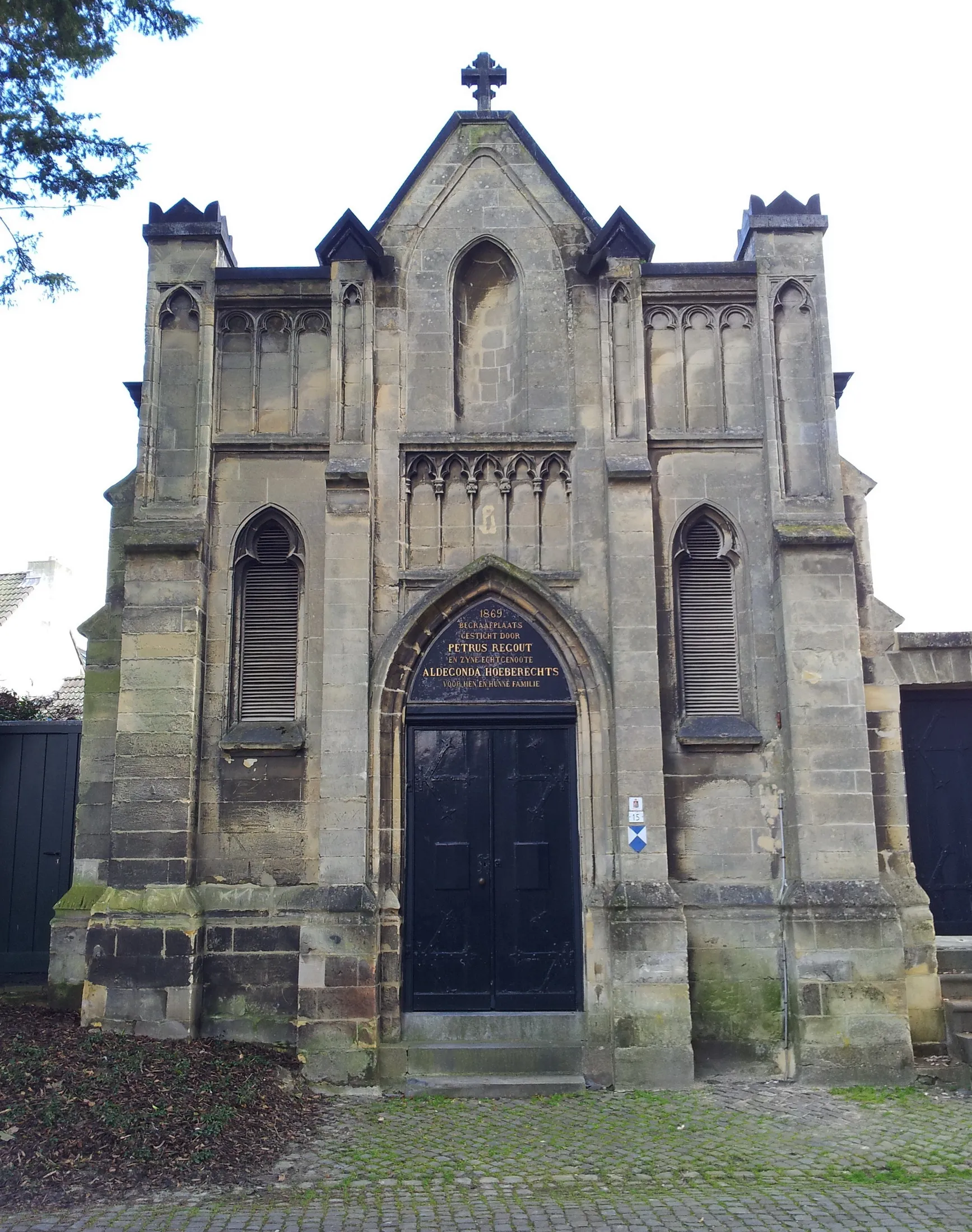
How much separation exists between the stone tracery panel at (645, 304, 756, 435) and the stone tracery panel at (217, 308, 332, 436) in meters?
3.64

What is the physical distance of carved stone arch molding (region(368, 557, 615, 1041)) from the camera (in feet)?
36.2

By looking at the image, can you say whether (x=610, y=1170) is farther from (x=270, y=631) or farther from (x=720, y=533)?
(x=720, y=533)

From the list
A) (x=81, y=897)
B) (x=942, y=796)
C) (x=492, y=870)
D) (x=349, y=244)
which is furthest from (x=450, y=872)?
(x=349, y=244)

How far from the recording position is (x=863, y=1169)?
26.2 ft

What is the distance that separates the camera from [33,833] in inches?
512

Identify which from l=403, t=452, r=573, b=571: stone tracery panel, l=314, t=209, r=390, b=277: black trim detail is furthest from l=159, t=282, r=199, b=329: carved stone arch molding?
l=403, t=452, r=573, b=571: stone tracery panel

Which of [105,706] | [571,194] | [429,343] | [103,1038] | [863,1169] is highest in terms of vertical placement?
[571,194]

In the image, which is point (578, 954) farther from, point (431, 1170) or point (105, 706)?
point (105, 706)

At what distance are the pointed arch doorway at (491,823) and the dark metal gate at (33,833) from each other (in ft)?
14.5

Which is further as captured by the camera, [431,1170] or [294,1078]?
[294,1078]

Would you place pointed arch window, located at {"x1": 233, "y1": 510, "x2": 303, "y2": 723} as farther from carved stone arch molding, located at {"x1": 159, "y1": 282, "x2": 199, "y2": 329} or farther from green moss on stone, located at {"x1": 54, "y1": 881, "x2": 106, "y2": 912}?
carved stone arch molding, located at {"x1": 159, "y1": 282, "x2": 199, "y2": 329}

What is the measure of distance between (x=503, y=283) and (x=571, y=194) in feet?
4.13

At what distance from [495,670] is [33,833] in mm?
5815

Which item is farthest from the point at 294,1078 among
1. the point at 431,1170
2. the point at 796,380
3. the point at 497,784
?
the point at 796,380
